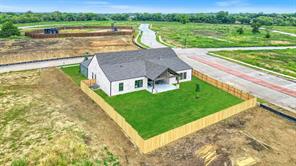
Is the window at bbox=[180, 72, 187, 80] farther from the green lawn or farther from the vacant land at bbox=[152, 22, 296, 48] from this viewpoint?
the vacant land at bbox=[152, 22, 296, 48]

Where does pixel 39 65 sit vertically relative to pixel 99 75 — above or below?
below

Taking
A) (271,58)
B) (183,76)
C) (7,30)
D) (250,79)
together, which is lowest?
(250,79)

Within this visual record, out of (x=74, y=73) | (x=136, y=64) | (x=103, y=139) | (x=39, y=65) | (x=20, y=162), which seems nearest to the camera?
(x=20, y=162)

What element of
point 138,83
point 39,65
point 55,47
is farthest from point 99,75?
point 55,47

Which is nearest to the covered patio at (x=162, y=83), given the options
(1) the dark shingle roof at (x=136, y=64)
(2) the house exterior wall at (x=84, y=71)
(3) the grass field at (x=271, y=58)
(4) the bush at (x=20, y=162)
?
(1) the dark shingle roof at (x=136, y=64)

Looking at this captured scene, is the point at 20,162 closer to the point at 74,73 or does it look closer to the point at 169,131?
the point at 169,131

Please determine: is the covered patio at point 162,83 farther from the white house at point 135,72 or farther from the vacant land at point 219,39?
the vacant land at point 219,39

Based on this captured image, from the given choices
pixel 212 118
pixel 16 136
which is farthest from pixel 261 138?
pixel 16 136
